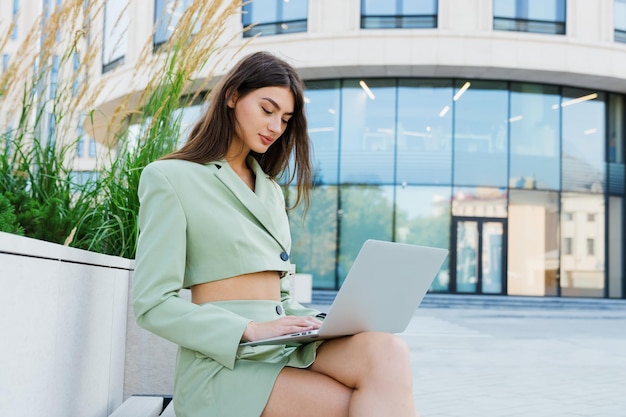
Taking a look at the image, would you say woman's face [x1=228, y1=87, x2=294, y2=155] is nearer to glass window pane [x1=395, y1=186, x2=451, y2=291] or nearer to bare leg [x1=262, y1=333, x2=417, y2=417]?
bare leg [x1=262, y1=333, x2=417, y2=417]

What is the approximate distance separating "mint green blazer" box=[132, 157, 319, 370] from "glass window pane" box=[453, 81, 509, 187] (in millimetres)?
15611

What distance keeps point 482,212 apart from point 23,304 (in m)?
16.6

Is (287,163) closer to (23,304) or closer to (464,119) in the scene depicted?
(23,304)

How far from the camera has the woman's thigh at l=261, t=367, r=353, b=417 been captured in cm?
154

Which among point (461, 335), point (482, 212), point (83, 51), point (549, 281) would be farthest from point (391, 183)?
point (83, 51)

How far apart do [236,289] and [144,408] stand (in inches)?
25.7

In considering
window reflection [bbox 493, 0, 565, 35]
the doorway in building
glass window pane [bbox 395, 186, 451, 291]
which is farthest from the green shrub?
window reflection [bbox 493, 0, 565, 35]

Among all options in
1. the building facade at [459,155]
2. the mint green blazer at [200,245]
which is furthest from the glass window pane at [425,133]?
the mint green blazer at [200,245]

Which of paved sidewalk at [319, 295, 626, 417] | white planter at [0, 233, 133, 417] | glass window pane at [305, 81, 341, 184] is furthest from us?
glass window pane at [305, 81, 341, 184]

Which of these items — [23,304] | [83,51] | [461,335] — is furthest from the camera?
[461,335]

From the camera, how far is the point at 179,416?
1663mm

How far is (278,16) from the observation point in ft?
56.5

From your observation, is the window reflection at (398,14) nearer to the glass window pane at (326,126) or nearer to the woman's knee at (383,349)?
the glass window pane at (326,126)

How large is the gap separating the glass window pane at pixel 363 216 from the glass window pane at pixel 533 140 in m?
3.08
